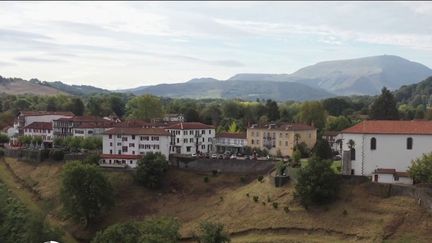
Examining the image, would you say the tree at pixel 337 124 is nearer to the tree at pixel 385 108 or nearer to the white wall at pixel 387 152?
the tree at pixel 385 108

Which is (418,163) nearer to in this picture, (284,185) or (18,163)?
(284,185)

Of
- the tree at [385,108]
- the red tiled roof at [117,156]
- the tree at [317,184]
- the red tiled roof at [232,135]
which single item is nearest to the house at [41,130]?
the red tiled roof at [117,156]

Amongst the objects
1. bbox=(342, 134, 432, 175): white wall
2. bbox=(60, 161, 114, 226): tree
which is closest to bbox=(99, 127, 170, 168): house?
bbox=(60, 161, 114, 226): tree

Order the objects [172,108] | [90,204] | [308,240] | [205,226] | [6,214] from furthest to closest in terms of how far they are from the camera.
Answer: [172,108], [90,204], [6,214], [308,240], [205,226]

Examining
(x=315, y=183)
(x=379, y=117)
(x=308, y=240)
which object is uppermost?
(x=379, y=117)

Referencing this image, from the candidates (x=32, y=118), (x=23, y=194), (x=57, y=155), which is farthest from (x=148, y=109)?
(x=23, y=194)

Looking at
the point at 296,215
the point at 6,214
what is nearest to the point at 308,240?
the point at 296,215
